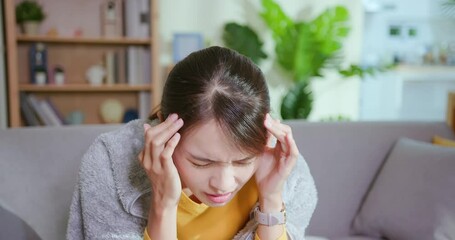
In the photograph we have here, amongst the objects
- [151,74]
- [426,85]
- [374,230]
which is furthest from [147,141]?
[426,85]

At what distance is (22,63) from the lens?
312cm

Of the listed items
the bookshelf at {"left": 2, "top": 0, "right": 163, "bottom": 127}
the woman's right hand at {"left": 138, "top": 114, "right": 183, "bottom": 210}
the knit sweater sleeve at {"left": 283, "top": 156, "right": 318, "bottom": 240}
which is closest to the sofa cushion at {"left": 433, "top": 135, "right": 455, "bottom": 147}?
the knit sweater sleeve at {"left": 283, "top": 156, "right": 318, "bottom": 240}

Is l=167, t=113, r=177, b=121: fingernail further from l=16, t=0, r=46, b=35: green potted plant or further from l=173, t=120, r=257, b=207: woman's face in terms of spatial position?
l=16, t=0, r=46, b=35: green potted plant

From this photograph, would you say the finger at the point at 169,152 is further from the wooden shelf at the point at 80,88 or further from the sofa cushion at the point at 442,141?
the wooden shelf at the point at 80,88

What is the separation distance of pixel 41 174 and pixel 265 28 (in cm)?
265

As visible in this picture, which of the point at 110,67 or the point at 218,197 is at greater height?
the point at 110,67

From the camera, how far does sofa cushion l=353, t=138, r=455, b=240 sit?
1.41 m

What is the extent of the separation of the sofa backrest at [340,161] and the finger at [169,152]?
0.81 meters

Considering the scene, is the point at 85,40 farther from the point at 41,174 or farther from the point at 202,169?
the point at 202,169

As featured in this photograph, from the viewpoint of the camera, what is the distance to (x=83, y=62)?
10.7 feet

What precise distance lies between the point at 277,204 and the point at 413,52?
5181 mm

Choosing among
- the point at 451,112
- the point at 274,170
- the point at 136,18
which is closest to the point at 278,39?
the point at 136,18

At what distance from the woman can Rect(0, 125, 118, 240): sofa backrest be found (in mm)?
301

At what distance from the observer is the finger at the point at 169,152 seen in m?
0.83
